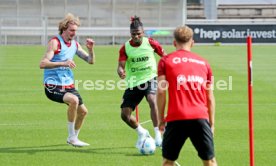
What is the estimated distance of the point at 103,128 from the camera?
44.1 feet

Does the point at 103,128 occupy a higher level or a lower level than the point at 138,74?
lower

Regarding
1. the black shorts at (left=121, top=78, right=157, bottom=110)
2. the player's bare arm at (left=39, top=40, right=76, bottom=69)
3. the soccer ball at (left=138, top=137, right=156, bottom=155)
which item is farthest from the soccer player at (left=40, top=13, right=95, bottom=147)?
the soccer ball at (left=138, top=137, right=156, bottom=155)

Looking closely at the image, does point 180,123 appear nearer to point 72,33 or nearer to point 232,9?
point 72,33

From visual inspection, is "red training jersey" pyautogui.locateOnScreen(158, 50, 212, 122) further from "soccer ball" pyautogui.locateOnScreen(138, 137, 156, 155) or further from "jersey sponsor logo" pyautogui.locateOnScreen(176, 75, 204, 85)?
"soccer ball" pyautogui.locateOnScreen(138, 137, 156, 155)

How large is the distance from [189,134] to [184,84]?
1.99 ft

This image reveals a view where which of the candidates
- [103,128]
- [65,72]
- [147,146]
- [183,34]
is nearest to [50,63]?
[65,72]

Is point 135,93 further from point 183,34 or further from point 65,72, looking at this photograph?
point 183,34

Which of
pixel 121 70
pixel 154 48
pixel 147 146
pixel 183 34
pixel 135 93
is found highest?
pixel 183 34

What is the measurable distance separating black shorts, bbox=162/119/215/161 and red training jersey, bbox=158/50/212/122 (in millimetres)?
78

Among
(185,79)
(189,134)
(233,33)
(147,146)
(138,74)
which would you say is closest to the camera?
(185,79)

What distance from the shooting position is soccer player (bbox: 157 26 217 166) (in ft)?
24.3

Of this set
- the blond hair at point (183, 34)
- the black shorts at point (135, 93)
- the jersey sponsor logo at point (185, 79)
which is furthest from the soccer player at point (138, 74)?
the jersey sponsor logo at point (185, 79)

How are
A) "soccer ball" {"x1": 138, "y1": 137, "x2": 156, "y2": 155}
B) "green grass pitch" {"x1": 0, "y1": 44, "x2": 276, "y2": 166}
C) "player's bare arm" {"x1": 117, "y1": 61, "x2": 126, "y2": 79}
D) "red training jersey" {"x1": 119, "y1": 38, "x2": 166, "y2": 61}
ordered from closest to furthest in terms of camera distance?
"green grass pitch" {"x1": 0, "y1": 44, "x2": 276, "y2": 166}
"soccer ball" {"x1": 138, "y1": 137, "x2": 156, "y2": 155}
"player's bare arm" {"x1": 117, "y1": 61, "x2": 126, "y2": 79}
"red training jersey" {"x1": 119, "y1": 38, "x2": 166, "y2": 61}

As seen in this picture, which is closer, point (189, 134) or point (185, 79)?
point (185, 79)
